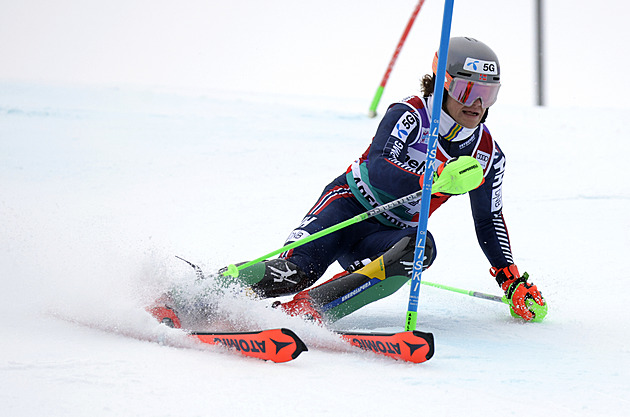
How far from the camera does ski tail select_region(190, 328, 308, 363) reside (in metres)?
2.01

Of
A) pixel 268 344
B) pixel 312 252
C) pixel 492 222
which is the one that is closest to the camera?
pixel 268 344

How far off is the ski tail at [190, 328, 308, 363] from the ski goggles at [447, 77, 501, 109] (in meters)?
1.16

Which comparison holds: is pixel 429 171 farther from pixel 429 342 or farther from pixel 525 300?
pixel 525 300

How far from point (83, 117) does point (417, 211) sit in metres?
6.59

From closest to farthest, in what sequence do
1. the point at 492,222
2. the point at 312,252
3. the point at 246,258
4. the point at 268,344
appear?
the point at 268,344
the point at 312,252
the point at 492,222
the point at 246,258

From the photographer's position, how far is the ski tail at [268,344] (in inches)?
79.0

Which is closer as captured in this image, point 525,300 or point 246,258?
point 525,300

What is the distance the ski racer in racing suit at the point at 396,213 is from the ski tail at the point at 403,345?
29cm

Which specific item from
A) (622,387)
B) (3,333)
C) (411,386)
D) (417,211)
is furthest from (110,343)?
(622,387)

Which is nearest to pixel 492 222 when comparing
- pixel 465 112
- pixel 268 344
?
pixel 465 112

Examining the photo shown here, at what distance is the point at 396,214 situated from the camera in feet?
9.38

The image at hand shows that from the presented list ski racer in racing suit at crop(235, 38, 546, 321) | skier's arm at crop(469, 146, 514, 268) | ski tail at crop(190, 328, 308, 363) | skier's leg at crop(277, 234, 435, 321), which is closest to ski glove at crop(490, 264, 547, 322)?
ski racer in racing suit at crop(235, 38, 546, 321)

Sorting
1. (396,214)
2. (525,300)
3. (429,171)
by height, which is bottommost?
(525,300)

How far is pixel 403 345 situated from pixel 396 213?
2.77 feet
